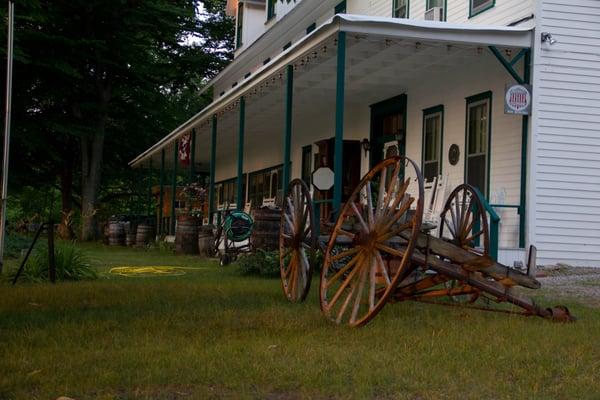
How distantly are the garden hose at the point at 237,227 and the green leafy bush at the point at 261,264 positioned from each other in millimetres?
2906

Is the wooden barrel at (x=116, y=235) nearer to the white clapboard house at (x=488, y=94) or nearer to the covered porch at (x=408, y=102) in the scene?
the covered porch at (x=408, y=102)

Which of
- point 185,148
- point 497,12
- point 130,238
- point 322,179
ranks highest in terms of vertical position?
point 497,12

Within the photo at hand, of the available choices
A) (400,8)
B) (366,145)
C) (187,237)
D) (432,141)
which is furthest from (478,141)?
(187,237)

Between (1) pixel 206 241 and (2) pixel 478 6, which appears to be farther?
(1) pixel 206 241

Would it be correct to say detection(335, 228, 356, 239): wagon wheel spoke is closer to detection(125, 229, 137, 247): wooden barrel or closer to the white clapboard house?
the white clapboard house

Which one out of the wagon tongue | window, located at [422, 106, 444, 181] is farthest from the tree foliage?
the wagon tongue

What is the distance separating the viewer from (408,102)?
14.9m

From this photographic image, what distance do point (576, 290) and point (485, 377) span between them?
5034 millimetres

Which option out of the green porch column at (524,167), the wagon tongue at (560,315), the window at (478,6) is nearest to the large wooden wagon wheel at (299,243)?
the wagon tongue at (560,315)

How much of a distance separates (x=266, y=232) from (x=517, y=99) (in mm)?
4141

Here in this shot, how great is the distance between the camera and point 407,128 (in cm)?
1488

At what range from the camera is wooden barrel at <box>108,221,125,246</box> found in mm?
24031

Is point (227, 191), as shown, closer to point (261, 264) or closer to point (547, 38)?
point (261, 264)

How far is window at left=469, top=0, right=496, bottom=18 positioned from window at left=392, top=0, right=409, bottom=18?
238cm
